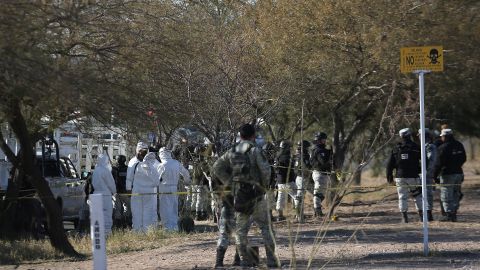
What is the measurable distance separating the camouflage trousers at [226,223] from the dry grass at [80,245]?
3.86 meters

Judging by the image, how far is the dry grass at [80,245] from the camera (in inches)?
620

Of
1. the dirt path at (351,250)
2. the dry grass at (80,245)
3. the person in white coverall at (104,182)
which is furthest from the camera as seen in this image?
the person in white coverall at (104,182)

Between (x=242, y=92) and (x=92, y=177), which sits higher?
(x=242, y=92)

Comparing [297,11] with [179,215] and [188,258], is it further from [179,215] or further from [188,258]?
[188,258]

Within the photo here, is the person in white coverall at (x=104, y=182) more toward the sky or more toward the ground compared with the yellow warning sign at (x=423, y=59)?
more toward the ground

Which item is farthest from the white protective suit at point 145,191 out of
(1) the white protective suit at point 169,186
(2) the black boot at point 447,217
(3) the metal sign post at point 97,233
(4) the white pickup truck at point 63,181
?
(3) the metal sign post at point 97,233

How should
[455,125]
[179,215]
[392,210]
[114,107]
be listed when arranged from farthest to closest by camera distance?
[455,125] < [392,210] < [179,215] < [114,107]

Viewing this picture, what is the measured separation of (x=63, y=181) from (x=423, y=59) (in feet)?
33.3

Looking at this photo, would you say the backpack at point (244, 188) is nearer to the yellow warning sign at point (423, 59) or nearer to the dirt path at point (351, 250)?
the dirt path at point (351, 250)

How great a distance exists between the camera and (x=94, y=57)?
47.6 feet

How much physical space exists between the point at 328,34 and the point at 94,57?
25.6 ft

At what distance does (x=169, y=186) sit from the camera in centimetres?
2002

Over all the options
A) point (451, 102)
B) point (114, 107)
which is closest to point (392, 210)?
point (451, 102)

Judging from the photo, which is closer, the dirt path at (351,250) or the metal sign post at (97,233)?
the metal sign post at (97,233)
